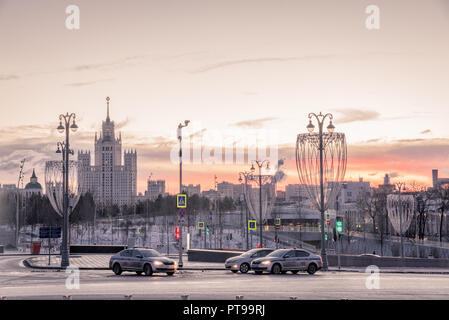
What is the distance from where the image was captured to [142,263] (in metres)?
31.9

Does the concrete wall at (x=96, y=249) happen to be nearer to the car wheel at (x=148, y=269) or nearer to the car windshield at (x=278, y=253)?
the car wheel at (x=148, y=269)

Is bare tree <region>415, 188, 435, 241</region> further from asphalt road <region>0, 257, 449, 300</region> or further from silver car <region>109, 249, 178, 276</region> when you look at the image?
asphalt road <region>0, 257, 449, 300</region>

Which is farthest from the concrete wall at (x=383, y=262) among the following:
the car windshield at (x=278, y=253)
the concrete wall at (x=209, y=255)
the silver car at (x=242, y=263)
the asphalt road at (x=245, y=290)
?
the asphalt road at (x=245, y=290)

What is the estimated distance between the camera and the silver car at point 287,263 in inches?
1275

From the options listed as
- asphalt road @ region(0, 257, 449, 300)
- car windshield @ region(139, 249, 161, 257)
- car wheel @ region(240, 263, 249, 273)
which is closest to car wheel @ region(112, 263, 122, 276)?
car windshield @ region(139, 249, 161, 257)

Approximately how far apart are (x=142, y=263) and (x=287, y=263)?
8.06m

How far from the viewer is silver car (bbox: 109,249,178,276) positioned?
31.5m

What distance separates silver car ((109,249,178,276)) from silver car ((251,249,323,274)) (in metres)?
4.77

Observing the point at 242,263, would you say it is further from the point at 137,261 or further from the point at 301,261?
the point at 137,261
